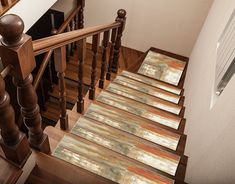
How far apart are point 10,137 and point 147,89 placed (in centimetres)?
203

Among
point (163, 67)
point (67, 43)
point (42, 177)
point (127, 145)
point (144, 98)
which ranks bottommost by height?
point (163, 67)

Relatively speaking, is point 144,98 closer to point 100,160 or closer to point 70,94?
point 100,160

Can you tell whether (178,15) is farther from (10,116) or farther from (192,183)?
(10,116)

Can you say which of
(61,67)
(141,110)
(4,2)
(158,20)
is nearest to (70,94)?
(141,110)

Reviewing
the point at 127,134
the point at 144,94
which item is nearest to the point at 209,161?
the point at 127,134

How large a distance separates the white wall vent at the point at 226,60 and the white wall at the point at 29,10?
6.48ft

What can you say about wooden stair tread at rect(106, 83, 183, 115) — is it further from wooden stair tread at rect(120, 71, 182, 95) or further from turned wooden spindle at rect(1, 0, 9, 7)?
turned wooden spindle at rect(1, 0, 9, 7)

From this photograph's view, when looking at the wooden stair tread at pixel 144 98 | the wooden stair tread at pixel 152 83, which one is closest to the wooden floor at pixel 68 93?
the wooden stair tread at pixel 152 83

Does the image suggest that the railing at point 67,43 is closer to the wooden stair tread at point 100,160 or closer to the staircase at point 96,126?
the staircase at point 96,126

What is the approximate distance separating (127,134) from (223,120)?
30.3 inches

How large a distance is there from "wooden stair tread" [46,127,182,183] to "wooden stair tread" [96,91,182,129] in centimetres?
70

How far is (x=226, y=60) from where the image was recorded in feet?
6.17

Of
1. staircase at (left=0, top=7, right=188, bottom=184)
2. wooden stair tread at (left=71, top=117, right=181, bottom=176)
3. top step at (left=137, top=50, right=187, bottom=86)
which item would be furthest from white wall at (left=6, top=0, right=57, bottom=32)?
top step at (left=137, top=50, right=187, bottom=86)

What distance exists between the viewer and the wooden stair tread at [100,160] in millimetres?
1672
